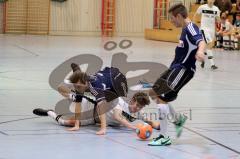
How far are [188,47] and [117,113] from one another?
124 cm

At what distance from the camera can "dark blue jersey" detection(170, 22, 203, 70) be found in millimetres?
6145

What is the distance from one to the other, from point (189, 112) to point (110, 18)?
19938 millimetres

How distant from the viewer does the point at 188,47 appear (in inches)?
244

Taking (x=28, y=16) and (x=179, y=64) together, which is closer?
(x=179, y=64)

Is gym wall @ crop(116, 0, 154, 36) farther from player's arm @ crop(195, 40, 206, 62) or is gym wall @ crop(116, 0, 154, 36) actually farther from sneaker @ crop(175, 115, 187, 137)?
player's arm @ crop(195, 40, 206, 62)

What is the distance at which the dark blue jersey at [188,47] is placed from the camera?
20.2 ft

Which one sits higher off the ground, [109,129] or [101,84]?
[101,84]

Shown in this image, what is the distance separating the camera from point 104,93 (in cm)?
676

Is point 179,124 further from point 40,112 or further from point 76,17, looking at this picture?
point 76,17

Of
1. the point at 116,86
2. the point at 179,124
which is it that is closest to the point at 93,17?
the point at 116,86

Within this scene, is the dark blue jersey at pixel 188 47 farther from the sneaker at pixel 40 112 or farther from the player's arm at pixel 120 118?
the sneaker at pixel 40 112

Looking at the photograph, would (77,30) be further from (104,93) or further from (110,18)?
(104,93)

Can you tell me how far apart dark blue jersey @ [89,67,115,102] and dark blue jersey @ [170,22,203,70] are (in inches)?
38.0

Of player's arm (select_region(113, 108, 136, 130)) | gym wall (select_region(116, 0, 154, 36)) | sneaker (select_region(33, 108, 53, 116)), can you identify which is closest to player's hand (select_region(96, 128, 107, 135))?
player's arm (select_region(113, 108, 136, 130))
